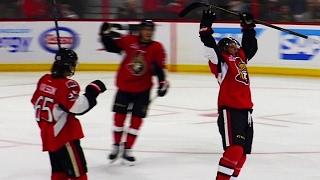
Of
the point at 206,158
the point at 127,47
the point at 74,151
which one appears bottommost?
the point at 206,158

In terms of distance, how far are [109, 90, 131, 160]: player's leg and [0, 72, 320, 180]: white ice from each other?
138 mm

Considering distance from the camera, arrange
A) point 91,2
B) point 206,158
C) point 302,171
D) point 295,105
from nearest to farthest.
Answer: point 302,171, point 206,158, point 295,105, point 91,2

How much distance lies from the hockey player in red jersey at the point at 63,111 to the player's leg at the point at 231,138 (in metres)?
0.92

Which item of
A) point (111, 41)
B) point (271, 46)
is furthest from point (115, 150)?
point (271, 46)

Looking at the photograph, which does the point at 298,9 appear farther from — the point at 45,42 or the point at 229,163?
the point at 229,163

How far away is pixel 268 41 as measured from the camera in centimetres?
1111

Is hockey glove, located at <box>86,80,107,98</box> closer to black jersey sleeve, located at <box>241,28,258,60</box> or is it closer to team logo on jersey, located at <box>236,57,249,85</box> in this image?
team logo on jersey, located at <box>236,57,249,85</box>

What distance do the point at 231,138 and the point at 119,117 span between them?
1.30 meters

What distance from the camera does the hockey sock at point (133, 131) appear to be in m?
5.34

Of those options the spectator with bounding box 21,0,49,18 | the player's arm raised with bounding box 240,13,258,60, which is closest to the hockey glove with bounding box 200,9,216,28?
the player's arm raised with bounding box 240,13,258,60

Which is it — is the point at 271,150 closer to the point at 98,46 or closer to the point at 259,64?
the point at 259,64

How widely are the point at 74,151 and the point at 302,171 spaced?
2.01 metres

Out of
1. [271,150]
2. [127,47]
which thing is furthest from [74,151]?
Answer: [271,150]

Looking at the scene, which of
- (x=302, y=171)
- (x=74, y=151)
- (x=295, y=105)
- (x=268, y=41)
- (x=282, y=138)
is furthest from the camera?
(x=268, y=41)
